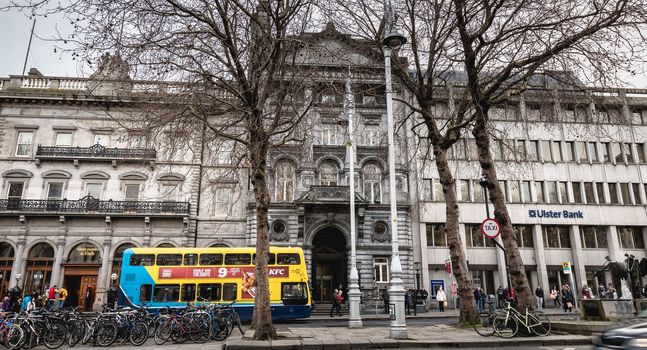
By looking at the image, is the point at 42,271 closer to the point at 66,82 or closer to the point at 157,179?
the point at 157,179

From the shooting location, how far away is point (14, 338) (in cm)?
1132

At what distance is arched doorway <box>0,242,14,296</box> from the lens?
1117 inches

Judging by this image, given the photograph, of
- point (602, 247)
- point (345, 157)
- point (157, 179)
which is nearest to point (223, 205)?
point (157, 179)

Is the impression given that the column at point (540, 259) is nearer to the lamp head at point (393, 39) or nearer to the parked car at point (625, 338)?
the lamp head at point (393, 39)

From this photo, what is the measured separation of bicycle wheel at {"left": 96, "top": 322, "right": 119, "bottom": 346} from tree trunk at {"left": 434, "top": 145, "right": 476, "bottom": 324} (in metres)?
11.4

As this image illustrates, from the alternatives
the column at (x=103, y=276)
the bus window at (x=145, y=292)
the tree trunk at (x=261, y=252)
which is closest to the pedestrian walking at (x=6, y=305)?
the bus window at (x=145, y=292)

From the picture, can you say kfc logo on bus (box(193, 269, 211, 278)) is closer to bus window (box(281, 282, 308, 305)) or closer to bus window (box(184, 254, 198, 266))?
bus window (box(184, 254, 198, 266))

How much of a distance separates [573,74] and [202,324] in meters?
14.6

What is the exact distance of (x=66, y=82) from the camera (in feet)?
106

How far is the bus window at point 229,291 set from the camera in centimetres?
2161

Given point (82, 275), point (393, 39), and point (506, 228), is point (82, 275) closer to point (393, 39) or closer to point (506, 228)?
point (393, 39)

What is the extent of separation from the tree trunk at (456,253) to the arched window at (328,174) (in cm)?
1657

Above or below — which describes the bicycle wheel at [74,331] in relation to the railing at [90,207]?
below

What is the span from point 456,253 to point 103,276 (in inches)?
960
